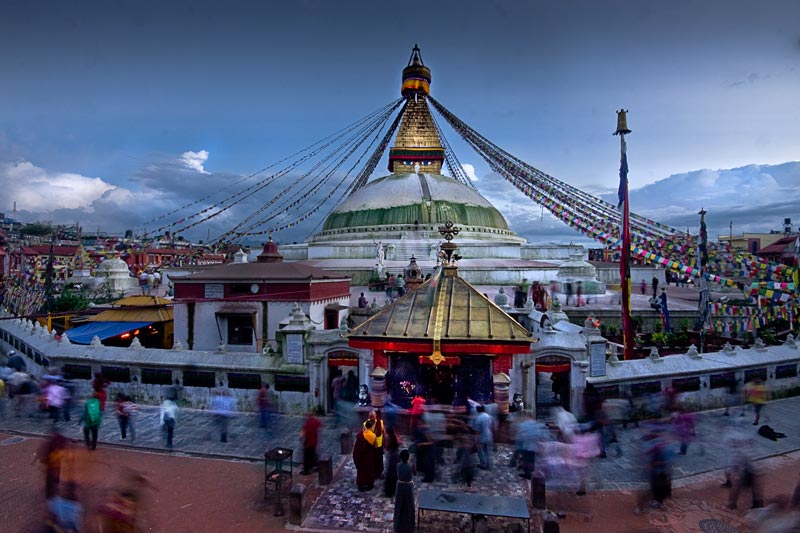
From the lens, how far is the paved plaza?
6.23m

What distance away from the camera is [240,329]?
603 inches

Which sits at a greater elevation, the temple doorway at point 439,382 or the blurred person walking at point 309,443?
the temple doorway at point 439,382

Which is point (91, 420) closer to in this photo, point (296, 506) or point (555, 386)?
point (296, 506)

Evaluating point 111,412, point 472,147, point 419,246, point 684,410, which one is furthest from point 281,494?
point 472,147

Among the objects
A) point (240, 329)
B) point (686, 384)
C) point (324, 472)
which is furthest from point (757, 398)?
point (240, 329)

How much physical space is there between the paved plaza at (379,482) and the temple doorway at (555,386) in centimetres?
137

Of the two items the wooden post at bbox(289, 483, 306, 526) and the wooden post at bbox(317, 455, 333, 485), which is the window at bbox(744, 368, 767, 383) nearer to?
the wooden post at bbox(317, 455, 333, 485)

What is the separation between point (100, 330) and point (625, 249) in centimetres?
1577

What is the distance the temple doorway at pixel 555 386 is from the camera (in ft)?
31.8

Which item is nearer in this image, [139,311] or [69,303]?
[139,311]

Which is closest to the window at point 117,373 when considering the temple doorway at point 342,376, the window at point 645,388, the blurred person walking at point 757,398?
the temple doorway at point 342,376

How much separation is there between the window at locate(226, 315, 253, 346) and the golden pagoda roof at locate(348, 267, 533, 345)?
826 centimetres

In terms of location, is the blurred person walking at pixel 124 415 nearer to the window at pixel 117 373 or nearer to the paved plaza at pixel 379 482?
the paved plaza at pixel 379 482

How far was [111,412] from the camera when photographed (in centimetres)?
1068
